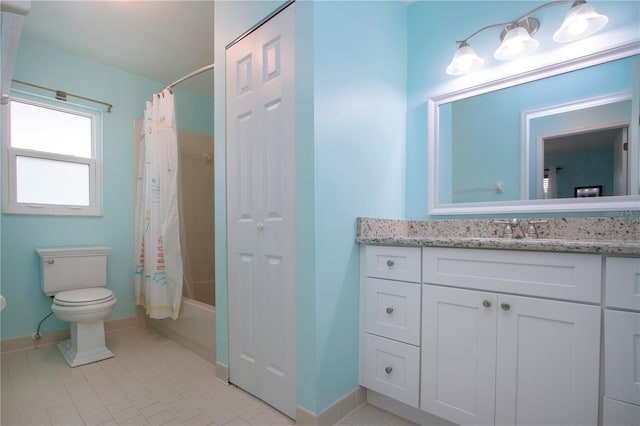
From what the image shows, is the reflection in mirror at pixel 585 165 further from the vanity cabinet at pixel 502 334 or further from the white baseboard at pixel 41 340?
the white baseboard at pixel 41 340

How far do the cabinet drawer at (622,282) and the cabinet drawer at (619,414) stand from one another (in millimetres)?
302

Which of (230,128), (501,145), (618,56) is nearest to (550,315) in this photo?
(501,145)

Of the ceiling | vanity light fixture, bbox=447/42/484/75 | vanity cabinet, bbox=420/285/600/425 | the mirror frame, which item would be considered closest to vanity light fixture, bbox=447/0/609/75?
vanity light fixture, bbox=447/42/484/75

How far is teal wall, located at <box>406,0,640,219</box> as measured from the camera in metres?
1.60

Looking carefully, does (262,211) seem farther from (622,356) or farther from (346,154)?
(622,356)

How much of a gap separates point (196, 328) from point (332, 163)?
1.64m

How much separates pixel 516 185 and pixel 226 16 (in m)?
1.92

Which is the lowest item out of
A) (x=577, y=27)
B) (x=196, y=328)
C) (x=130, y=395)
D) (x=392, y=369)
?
(x=130, y=395)

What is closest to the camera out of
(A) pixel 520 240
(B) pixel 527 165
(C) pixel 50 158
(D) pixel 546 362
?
(D) pixel 546 362

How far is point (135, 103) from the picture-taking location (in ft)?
9.55

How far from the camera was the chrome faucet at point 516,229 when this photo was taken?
1483mm

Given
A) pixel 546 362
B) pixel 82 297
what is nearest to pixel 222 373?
pixel 82 297

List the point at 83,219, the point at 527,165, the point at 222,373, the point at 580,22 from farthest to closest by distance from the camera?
the point at 83,219, the point at 222,373, the point at 527,165, the point at 580,22

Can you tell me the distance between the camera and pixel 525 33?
4.93 feet
